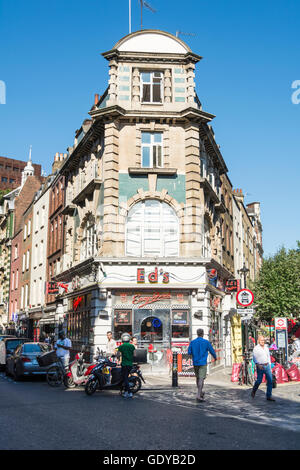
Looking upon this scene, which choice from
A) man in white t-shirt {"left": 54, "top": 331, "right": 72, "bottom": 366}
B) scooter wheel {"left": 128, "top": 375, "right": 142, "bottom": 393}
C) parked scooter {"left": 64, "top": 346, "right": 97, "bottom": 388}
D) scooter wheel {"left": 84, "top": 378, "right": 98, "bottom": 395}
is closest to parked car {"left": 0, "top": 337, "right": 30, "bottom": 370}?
man in white t-shirt {"left": 54, "top": 331, "right": 72, "bottom": 366}

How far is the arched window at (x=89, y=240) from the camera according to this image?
77.9 feet

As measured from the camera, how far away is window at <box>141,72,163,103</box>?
2303 centimetres

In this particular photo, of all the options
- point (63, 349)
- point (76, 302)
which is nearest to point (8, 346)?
point (76, 302)

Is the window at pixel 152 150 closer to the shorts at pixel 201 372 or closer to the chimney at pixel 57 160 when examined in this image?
the shorts at pixel 201 372

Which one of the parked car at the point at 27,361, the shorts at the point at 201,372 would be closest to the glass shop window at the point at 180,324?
the parked car at the point at 27,361

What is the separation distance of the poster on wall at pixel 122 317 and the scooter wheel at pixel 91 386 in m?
7.13

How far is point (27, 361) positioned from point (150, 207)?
329 inches

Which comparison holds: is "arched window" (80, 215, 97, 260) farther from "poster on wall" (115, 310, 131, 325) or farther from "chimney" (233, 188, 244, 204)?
"chimney" (233, 188, 244, 204)

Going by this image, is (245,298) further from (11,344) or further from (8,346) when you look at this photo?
(8,346)

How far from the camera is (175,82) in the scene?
23016 mm

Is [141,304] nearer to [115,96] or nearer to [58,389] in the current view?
[58,389]

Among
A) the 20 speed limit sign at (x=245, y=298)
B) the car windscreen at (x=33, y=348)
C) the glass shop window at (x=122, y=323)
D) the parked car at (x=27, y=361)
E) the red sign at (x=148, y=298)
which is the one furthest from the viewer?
the red sign at (x=148, y=298)

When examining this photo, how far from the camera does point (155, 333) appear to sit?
21078mm
